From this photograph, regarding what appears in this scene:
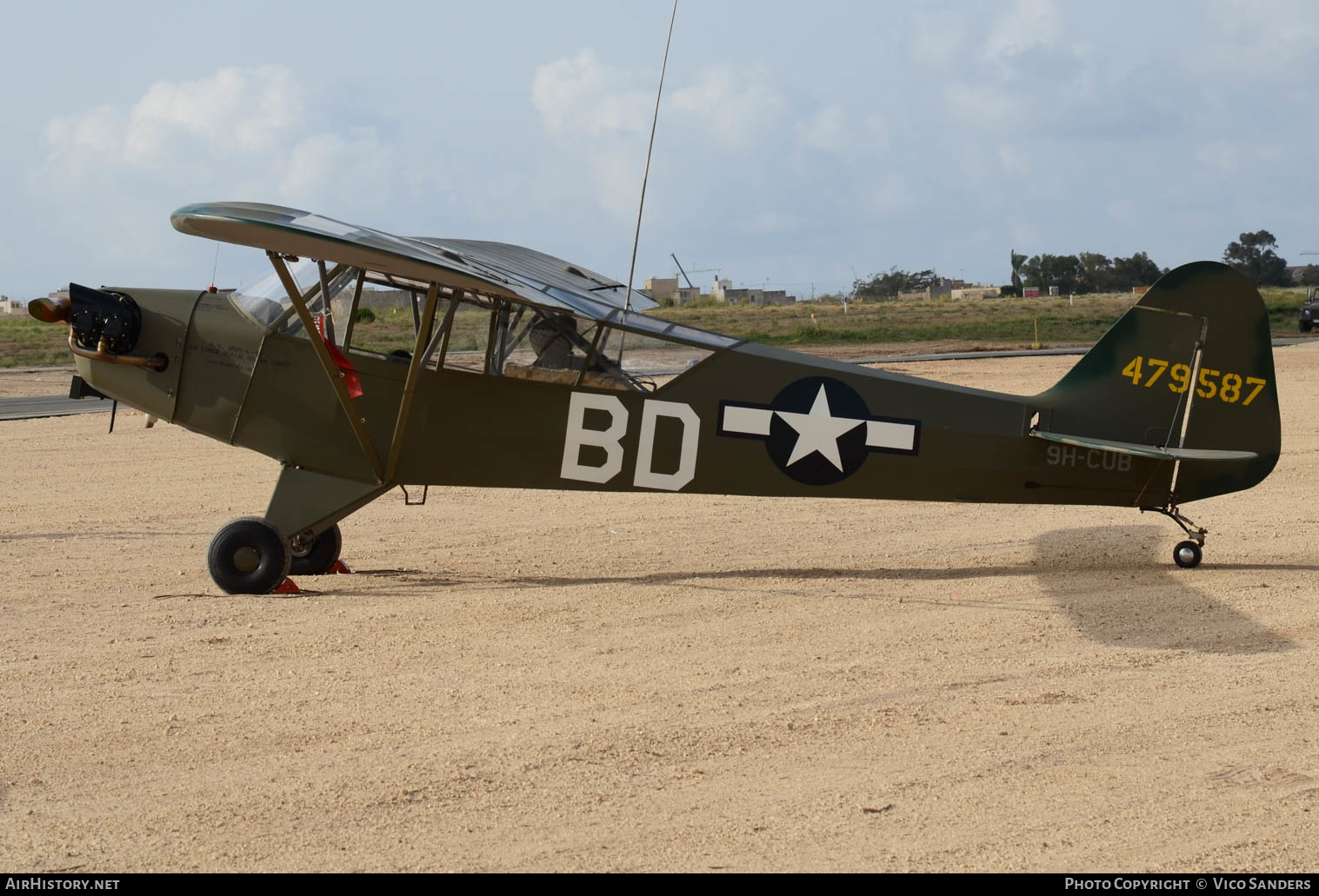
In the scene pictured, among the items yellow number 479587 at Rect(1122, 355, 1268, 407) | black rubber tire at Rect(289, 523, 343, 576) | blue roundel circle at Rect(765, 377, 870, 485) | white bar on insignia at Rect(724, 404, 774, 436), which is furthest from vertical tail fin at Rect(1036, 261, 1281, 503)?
black rubber tire at Rect(289, 523, 343, 576)

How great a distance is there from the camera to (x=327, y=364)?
26.9 feet

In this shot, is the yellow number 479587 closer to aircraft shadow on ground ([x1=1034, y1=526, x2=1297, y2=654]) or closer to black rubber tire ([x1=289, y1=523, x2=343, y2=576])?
aircraft shadow on ground ([x1=1034, y1=526, x2=1297, y2=654])

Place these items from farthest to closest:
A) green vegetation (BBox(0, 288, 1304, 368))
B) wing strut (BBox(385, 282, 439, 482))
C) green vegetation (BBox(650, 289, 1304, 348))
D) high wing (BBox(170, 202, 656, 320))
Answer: green vegetation (BBox(650, 289, 1304, 348)) < green vegetation (BBox(0, 288, 1304, 368)) < wing strut (BBox(385, 282, 439, 482)) < high wing (BBox(170, 202, 656, 320))

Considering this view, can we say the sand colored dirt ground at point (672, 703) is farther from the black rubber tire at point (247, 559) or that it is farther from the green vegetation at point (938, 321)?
the green vegetation at point (938, 321)

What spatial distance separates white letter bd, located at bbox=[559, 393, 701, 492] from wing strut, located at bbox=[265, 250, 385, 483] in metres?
1.37

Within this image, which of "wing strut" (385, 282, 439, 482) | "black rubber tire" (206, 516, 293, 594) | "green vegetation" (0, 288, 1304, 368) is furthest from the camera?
"green vegetation" (0, 288, 1304, 368)

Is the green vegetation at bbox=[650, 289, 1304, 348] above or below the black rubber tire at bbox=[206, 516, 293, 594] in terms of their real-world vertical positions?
above

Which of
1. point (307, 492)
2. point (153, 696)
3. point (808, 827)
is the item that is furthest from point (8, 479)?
point (808, 827)

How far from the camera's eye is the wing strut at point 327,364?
26.1 feet

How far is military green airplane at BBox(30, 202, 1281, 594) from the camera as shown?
8.61 meters

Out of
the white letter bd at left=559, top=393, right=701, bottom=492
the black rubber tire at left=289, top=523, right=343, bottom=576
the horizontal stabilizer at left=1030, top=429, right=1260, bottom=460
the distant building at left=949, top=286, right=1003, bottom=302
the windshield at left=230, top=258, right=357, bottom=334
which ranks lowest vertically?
the black rubber tire at left=289, top=523, right=343, bottom=576

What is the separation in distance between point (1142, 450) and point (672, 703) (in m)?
4.24

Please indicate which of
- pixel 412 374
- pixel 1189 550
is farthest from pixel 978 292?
pixel 412 374

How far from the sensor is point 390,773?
4984 mm
